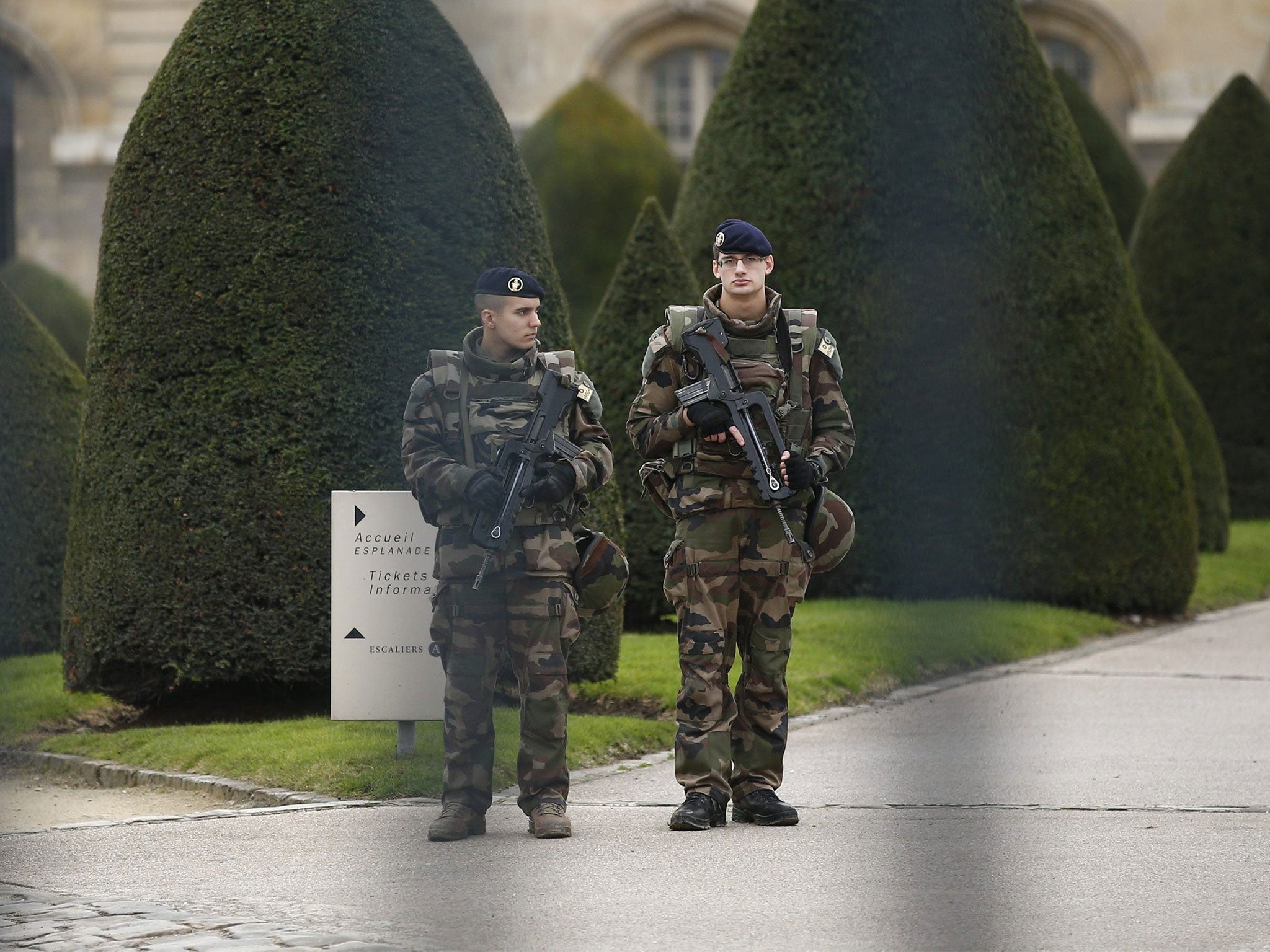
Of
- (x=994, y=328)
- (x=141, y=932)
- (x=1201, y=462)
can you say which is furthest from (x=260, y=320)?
(x=1201, y=462)

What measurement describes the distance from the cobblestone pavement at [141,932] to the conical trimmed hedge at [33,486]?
17.2ft

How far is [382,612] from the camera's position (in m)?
6.67

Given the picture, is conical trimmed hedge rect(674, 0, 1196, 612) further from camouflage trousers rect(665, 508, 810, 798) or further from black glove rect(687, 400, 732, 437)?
black glove rect(687, 400, 732, 437)

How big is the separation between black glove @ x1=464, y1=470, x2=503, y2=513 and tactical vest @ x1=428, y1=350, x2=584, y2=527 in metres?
0.16

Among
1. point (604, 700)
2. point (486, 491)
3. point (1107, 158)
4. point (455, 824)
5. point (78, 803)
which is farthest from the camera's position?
point (1107, 158)

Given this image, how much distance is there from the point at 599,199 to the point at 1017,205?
18.0ft

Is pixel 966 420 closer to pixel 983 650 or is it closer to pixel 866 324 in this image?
pixel 866 324

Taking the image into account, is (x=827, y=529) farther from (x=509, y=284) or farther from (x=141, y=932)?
(x=141, y=932)

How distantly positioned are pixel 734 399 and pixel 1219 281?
13908 millimetres

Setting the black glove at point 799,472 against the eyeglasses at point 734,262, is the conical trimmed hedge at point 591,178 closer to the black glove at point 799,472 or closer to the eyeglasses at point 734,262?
the eyeglasses at point 734,262

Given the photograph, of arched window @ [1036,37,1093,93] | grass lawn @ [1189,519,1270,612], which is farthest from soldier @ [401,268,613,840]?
arched window @ [1036,37,1093,93]

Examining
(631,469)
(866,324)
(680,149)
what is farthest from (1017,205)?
(680,149)

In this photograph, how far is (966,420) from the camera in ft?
37.5

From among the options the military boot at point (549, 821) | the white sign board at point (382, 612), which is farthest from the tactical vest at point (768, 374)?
the white sign board at point (382, 612)
